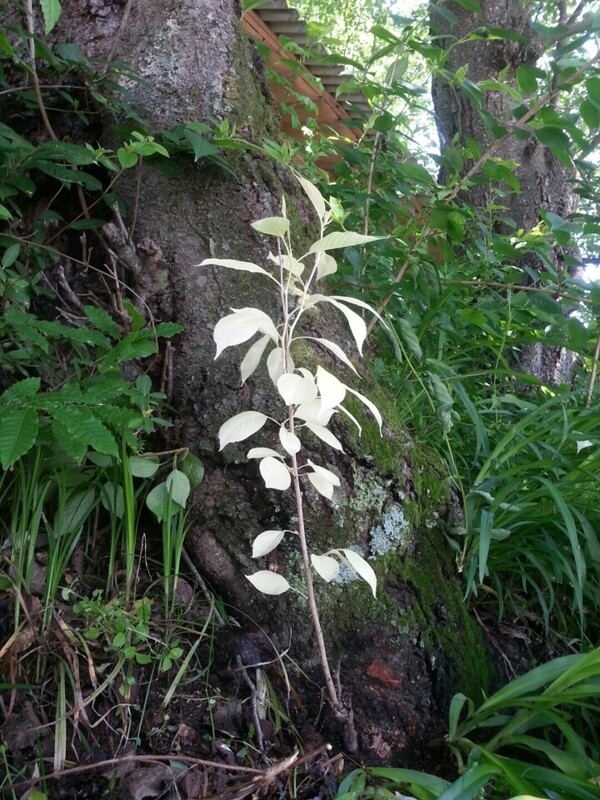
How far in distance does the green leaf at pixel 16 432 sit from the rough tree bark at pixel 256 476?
0.43 m

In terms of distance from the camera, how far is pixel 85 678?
105 centimetres

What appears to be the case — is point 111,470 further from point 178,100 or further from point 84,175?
point 178,100

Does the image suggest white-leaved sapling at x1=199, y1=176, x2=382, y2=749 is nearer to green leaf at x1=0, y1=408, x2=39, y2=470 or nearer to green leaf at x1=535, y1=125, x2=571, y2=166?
green leaf at x1=0, y1=408, x2=39, y2=470

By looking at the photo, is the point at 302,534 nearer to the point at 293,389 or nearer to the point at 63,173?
the point at 293,389

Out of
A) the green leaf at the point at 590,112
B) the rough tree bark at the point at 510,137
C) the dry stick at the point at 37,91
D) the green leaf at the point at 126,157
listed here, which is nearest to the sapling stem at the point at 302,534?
the green leaf at the point at 126,157

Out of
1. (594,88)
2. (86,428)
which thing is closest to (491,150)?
(594,88)

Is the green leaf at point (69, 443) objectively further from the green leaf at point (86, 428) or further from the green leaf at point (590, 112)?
the green leaf at point (590, 112)

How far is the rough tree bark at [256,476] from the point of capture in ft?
3.91

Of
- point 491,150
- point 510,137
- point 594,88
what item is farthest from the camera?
point 510,137

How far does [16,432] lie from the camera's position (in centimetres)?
89

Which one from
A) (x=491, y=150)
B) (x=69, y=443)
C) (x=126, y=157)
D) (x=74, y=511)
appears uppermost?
(x=491, y=150)

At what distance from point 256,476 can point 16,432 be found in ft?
1.66

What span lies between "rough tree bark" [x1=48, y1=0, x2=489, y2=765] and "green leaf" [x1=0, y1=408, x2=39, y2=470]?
43 cm

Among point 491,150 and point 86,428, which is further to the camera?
point 491,150
